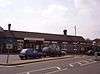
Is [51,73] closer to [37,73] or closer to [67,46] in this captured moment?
[37,73]

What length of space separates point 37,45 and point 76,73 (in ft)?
152

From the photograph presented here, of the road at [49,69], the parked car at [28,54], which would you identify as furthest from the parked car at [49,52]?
the road at [49,69]

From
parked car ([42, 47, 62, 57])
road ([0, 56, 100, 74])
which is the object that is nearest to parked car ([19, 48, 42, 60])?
parked car ([42, 47, 62, 57])

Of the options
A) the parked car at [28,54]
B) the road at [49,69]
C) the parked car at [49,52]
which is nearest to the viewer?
the road at [49,69]

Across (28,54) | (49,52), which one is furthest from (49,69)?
(49,52)

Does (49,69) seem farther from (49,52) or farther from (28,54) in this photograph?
(49,52)

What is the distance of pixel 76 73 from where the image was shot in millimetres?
18438

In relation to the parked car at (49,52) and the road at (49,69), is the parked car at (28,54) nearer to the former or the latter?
the parked car at (49,52)

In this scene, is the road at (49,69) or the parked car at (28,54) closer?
the road at (49,69)

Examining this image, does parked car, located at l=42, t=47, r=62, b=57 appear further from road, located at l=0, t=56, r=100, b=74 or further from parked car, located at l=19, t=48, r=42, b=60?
road, located at l=0, t=56, r=100, b=74

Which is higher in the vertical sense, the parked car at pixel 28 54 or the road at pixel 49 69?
the parked car at pixel 28 54

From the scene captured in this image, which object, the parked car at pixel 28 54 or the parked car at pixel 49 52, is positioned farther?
the parked car at pixel 49 52

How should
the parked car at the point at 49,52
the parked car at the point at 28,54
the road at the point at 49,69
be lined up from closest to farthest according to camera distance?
the road at the point at 49,69
the parked car at the point at 28,54
the parked car at the point at 49,52

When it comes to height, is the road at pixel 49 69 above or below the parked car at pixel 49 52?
below
